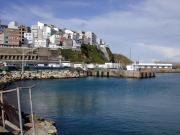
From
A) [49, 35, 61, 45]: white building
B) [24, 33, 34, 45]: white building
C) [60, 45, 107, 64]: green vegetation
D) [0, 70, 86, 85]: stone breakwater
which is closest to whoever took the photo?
[0, 70, 86, 85]: stone breakwater

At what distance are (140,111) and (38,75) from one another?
6804 centimetres

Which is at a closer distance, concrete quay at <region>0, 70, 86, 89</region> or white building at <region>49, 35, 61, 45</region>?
concrete quay at <region>0, 70, 86, 89</region>

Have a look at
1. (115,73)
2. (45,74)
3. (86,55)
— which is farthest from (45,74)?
(86,55)

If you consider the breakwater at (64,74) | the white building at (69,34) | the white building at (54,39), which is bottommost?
the breakwater at (64,74)

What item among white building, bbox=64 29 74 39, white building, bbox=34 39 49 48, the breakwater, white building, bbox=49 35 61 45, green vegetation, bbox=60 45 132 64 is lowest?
the breakwater

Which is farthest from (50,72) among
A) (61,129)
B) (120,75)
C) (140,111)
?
(61,129)

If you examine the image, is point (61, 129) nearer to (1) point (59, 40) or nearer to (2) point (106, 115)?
(2) point (106, 115)

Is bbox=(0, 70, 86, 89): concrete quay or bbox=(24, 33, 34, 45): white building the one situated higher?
bbox=(24, 33, 34, 45): white building

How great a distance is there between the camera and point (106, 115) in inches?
1598

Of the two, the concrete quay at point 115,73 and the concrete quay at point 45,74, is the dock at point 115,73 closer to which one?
the concrete quay at point 115,73

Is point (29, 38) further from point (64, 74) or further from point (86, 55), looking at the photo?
point (64, 74)

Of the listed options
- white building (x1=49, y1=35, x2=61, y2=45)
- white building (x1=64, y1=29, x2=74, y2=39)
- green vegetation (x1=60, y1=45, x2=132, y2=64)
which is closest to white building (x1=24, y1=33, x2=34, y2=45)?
white building (x1=49, y1=35, x2=61, y2=45)

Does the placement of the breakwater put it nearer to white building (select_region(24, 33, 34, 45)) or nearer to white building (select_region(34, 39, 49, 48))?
white building (select_region(34, 39, 49, 48))

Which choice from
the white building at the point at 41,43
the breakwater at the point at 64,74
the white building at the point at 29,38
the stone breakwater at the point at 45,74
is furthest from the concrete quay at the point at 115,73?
the white building at the point at 29,38
